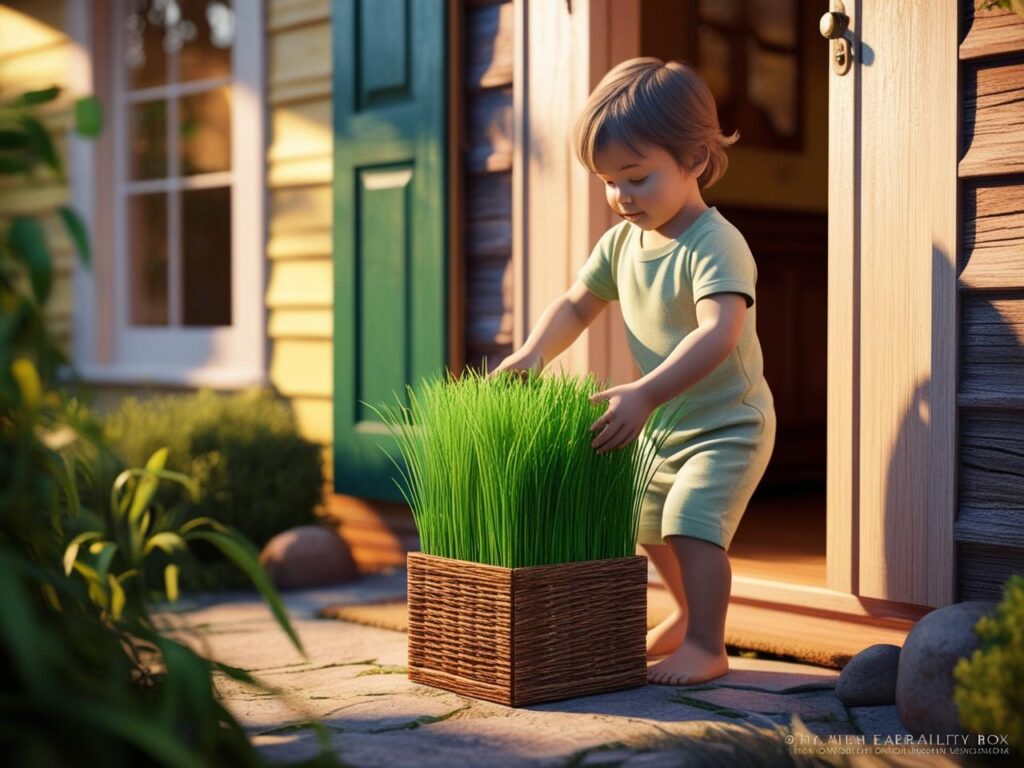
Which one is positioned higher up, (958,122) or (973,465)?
(958,122)

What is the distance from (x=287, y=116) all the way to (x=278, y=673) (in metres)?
2.65

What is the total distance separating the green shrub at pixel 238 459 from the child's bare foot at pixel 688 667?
2138mm

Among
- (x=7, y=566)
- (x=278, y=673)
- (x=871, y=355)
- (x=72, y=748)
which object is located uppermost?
(x=871, y=355)

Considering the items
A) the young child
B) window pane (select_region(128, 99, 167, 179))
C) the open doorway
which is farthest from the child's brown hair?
window pane (select_region(128, 99, 167, 179))

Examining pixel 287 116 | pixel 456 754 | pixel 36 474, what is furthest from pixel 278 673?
pixel 287 116

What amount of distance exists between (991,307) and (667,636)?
104 centimetres

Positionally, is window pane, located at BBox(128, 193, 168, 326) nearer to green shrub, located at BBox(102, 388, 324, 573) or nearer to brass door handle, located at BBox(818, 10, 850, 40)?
green shrub, located at BBox(102, 388, 324, 573)

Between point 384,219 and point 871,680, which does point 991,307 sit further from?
point 384,219

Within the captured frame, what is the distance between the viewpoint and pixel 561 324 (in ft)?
10.5

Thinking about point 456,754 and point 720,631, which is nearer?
point 456,754

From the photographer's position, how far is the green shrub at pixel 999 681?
2035 mm

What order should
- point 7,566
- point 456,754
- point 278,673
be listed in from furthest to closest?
point 278,673 < point 456,754 < point 7,566

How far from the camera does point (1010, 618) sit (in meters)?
2.09

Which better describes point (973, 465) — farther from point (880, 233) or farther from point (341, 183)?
point (341, 183)
